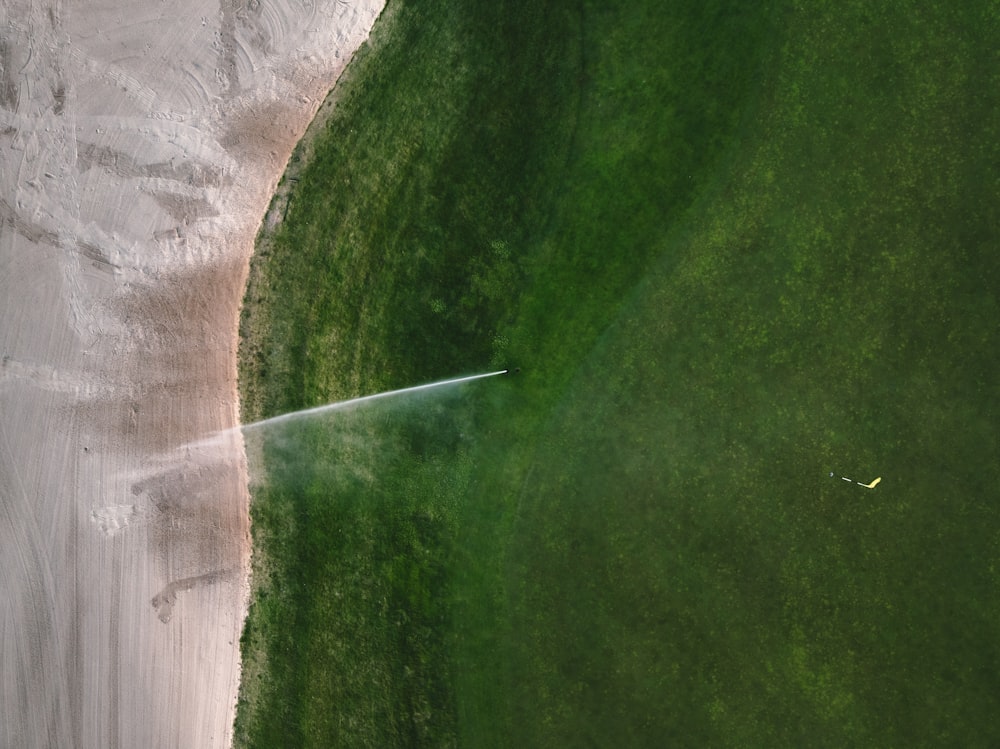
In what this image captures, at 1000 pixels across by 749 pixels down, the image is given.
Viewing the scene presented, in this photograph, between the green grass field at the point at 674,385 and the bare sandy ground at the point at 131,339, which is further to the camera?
the bare sandy ground at the point at 131,339

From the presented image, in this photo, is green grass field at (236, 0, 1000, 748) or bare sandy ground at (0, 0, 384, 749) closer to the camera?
green grass field at (236, 0, 1000, 748)

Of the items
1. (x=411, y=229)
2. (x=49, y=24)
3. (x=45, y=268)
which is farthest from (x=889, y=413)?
(x=49, y=24)

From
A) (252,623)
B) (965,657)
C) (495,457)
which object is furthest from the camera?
(252,623)

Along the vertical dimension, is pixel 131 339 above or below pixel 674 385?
above

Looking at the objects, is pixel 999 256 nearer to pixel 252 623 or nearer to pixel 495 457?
pixel 495 457

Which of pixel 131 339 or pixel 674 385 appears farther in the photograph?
pixel 131 339
